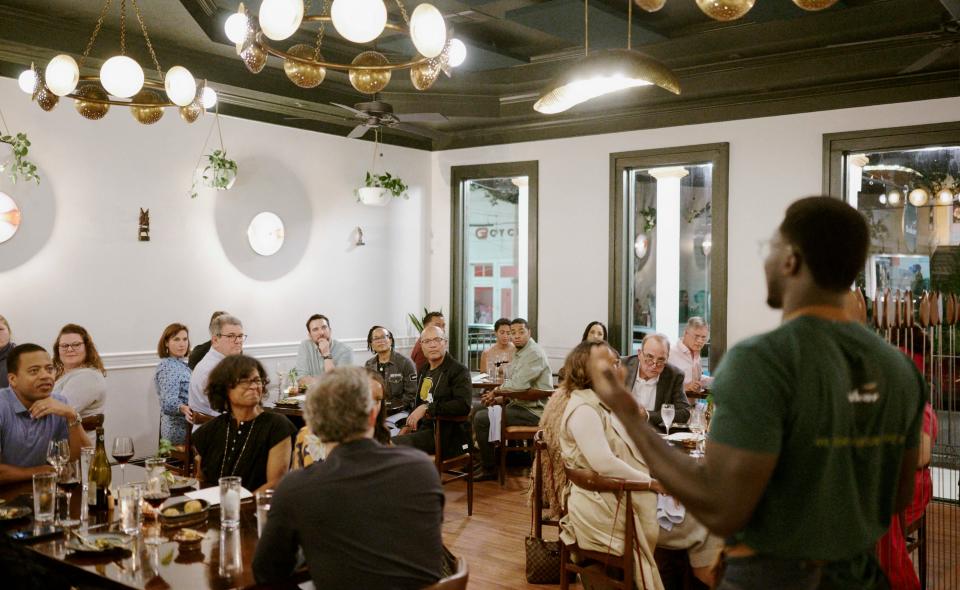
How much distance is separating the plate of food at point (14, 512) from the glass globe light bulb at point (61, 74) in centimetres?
201

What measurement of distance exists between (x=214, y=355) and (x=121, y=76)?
212cm

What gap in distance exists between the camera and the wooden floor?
4.52 meters

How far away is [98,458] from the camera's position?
3070 millimetres

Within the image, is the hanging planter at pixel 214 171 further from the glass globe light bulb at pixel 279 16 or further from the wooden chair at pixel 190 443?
the glass globe light bulb at pixel 279 16

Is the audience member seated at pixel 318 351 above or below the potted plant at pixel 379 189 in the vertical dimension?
below

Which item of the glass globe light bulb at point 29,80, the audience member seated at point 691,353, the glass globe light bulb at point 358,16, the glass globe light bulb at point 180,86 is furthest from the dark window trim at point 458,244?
the glass globe light bulb at point 358,16

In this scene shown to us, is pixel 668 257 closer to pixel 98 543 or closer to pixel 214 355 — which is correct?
pixel 214 355

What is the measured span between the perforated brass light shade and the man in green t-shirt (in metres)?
1.79

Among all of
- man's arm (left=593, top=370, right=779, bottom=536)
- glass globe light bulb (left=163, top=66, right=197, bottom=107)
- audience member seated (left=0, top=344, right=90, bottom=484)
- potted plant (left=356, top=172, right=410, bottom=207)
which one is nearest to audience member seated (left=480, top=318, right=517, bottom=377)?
potted plant (left=356, top=172, right=410, bottom=207)

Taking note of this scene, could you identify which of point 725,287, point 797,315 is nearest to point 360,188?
point 725,287

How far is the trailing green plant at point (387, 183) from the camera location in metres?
8.74

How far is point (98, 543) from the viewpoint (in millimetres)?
2451

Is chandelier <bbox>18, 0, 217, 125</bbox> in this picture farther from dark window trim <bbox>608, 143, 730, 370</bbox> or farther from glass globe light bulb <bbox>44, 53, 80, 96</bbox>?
dark window trim <bbox>608, 143, 730, 370</bbox>

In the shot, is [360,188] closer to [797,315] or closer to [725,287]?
[725,287]
